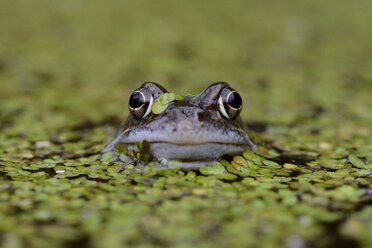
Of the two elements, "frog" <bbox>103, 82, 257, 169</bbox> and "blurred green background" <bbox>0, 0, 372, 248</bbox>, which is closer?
"frog" <bbox>103, 82, 257, 169</bbox>

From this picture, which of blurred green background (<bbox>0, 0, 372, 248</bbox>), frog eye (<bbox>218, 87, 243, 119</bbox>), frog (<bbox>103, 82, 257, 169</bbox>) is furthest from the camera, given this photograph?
blurred green background (<bbox>0, 0, 372, 248</bbox>)

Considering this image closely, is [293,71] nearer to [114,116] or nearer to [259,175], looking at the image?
[114,116]

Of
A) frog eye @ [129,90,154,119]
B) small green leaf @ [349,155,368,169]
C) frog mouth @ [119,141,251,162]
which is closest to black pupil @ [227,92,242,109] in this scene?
frog mouth @ [119,141,251,162]

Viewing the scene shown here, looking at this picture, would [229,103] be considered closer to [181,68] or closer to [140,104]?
[140,104]

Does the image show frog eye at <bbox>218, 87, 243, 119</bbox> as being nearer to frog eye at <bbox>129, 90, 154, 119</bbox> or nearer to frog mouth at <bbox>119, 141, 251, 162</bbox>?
frog mouth at <bbox>119, 141, 251, 162</bbox>

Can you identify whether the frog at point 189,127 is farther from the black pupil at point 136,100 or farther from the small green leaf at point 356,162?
the small green leaf at point 356,162

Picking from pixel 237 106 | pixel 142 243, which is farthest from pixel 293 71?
pixel 142 243
